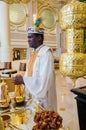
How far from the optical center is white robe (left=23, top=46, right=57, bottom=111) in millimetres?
2129

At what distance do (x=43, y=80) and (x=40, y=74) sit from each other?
8cm

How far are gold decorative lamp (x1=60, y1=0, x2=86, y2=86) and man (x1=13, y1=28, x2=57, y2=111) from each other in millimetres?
1095

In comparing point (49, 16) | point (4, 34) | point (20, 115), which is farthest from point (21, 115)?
point (49, 16)

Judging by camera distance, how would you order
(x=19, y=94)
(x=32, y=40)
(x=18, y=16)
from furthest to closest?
(x=18, y=16) → (x=32, y=40) → (x=19, y=94)

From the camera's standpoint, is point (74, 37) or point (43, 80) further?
point (43, 80)

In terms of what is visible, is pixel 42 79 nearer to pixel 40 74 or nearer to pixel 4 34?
pixel 40 74

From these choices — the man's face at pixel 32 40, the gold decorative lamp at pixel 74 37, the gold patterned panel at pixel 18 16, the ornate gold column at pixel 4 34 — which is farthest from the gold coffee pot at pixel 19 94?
the gold patterned panel at pixel 18 16

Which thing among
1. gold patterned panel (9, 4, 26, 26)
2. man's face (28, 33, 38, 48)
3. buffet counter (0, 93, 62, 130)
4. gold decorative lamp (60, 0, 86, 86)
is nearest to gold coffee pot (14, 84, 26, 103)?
buffet counter (0, 93, 62, 130)

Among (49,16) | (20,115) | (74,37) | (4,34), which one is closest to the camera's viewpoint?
(74,37)

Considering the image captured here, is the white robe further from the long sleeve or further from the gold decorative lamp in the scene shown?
the gold decorative lamp

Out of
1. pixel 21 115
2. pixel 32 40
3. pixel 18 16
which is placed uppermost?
pixel 18 16

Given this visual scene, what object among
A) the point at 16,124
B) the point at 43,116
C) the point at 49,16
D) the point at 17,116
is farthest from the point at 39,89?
the point at 49,16

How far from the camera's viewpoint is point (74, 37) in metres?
1.04

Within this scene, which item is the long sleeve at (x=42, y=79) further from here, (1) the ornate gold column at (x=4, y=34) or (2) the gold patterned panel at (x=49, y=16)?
(2) the gold patterned panel at (x=49, y=16)
